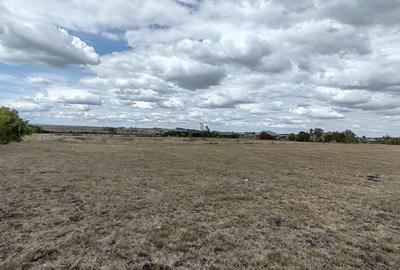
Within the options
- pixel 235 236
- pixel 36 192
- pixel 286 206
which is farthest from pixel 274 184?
pixel 36 192

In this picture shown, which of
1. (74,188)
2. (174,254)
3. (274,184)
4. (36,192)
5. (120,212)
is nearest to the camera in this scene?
(174,254)

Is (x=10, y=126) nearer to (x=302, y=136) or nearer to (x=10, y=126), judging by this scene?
(x=10, y=126)

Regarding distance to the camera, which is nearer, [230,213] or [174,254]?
[174,254]

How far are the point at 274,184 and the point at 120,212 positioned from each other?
7.86m

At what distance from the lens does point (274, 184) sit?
14.5 m

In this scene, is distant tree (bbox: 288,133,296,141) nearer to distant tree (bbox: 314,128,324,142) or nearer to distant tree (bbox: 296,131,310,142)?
distant tree (bbox: 296,131,310,142)

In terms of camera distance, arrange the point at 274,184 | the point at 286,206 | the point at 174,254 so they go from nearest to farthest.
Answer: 1. the point at 174,254
2. the point at 286,206
3. the point at 274,184

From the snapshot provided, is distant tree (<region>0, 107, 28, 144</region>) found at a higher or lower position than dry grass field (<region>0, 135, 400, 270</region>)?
higher

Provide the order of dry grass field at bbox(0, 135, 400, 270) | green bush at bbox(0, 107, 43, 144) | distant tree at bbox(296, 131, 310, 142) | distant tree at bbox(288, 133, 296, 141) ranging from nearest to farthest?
1. dry grass field at bbox(0, 135, 400, 270)
2. green bush at bbox(0, 107, 43, 144)
3. distant tree at bbox(296, 131, 310, 142)
4. distant tree at bbox(288, 133, 296, 141)

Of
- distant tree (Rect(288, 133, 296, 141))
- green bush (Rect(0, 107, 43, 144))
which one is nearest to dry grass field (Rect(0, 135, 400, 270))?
green bush (Rect(0, 107, 43, 144))

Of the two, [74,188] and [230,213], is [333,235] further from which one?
[74,188]

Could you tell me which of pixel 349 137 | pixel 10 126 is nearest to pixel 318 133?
pixel 349 137

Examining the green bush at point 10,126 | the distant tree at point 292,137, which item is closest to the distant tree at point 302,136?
the distant tree at point 292,137

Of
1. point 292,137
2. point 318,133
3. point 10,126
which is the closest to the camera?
point 10,126
